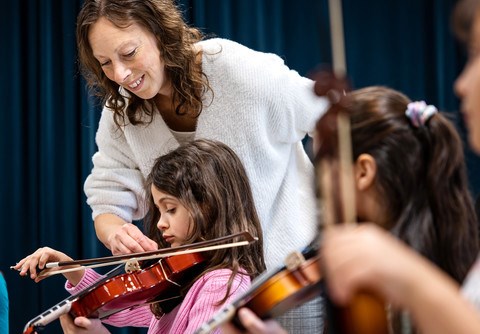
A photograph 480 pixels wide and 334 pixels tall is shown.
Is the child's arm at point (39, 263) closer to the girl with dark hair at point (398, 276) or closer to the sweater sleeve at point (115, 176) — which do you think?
the sweater sleeve at point (115, 176)

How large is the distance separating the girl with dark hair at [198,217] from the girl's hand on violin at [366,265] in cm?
92

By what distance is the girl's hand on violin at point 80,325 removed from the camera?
1.64m

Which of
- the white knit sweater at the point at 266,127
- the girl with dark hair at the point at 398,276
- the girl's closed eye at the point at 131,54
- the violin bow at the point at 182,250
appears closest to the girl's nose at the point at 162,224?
the violin bow at the point at 182,250

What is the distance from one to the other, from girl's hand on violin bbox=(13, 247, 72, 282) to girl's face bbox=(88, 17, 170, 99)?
1.30 ft

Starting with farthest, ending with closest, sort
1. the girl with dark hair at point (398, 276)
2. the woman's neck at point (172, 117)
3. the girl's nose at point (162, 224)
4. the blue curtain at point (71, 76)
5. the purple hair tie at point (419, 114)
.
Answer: the blue curtain at point (71, 76) < the woman's neck at point (172, 117) < the girl's nose at point (162, 224) < the purple hair tie at point (419, 114) < the girl with dark hair at point (398, 276)

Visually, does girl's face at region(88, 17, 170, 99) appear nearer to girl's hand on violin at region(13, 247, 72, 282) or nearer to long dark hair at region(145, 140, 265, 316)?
long dark hair at region(145, 140, 265, 316)

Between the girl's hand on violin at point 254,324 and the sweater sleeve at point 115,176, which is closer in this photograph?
the girl's hand on violin at point 254,324

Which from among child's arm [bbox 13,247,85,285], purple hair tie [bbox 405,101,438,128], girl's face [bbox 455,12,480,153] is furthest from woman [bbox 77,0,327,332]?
girl's face [bbox 455,12,480,153]

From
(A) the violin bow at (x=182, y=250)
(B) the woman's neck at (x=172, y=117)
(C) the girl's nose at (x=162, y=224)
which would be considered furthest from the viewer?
(B) the woman's neck at (x=172, y=117)

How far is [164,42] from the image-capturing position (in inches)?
73.9

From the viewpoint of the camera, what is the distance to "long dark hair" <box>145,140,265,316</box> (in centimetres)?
176

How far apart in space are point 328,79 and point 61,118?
8.93ft

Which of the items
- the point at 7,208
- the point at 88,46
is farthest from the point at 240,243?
the point at 7,208

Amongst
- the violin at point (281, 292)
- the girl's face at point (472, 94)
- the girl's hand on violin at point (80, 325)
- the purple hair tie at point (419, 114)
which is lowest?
the girl's hand on violin at point (80, 325)
